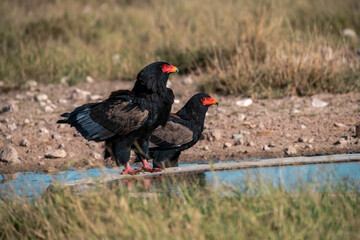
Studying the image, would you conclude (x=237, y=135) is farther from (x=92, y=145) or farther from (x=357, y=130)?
(x=92, y=145)

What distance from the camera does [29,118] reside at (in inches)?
385

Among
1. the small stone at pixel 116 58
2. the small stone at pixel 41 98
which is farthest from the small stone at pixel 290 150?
the small stone at pixel 116 58

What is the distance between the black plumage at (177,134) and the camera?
7.01 metres

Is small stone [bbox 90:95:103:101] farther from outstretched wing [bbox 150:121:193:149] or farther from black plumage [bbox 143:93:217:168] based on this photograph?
outstretched wing [bbox 150:121:193:149]

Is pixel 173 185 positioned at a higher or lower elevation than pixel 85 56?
higher

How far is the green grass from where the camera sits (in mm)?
3893

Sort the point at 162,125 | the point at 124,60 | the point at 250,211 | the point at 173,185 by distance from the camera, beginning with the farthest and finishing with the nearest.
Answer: the point at 124,60
the point at 162,125
the point at 173,185
the point at 250,211

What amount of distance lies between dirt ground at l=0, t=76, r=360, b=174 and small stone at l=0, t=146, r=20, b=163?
0.03 meters

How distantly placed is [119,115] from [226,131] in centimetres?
262

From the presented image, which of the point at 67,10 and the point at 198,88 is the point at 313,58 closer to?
the point at 198,88

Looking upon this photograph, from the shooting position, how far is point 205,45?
11969mm

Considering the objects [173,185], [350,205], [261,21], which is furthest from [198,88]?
[350,205]

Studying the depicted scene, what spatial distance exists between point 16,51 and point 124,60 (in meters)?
2.32

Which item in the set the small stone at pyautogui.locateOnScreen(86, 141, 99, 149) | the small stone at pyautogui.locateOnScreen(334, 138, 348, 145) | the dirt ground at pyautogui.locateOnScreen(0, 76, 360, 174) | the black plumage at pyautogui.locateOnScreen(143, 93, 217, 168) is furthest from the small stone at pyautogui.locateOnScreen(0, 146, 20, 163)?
the small stone at pyautogui.locateOnScreen(334, 138, 348, 145)
